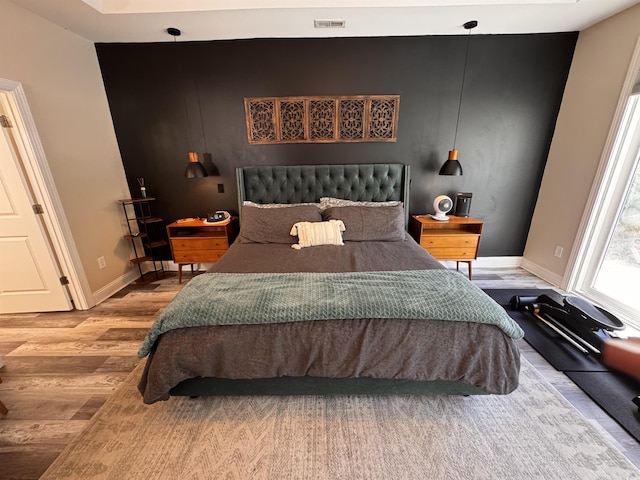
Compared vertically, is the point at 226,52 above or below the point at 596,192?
above

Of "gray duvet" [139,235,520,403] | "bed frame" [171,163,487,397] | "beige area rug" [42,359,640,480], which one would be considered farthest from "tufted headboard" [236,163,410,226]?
"beige area rug" [42,359,640,480]

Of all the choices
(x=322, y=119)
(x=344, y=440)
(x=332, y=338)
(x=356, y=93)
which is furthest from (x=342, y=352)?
(x=356, y=93)

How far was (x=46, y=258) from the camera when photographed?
238cm

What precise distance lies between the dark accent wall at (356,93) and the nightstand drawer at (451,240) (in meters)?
0.53

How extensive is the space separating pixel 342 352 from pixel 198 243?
2.30 metres

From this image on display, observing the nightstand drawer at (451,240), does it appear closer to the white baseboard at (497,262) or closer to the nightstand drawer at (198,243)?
the white baseboard at (497,262)

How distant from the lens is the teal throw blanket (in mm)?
1303

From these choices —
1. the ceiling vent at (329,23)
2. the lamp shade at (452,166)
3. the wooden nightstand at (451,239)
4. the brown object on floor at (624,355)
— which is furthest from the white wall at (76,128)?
the brown object on floor at (624,355)

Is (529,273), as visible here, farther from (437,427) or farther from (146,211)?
(146,211)

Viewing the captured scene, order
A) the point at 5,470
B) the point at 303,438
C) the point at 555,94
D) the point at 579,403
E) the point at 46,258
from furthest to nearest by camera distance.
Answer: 1. the point at 555,94
2. the point at 46,258
3. the point at 579,403
4. the point at 303,438
5. the point at 5,470

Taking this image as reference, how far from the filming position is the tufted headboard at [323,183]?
2969 mm

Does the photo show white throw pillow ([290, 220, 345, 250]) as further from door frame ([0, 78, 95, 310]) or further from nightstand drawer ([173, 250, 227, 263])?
door frame ([0, 78, 95, 310])

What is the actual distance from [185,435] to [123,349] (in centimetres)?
112

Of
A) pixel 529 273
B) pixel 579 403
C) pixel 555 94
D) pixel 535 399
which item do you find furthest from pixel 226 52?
pixel 529 273
